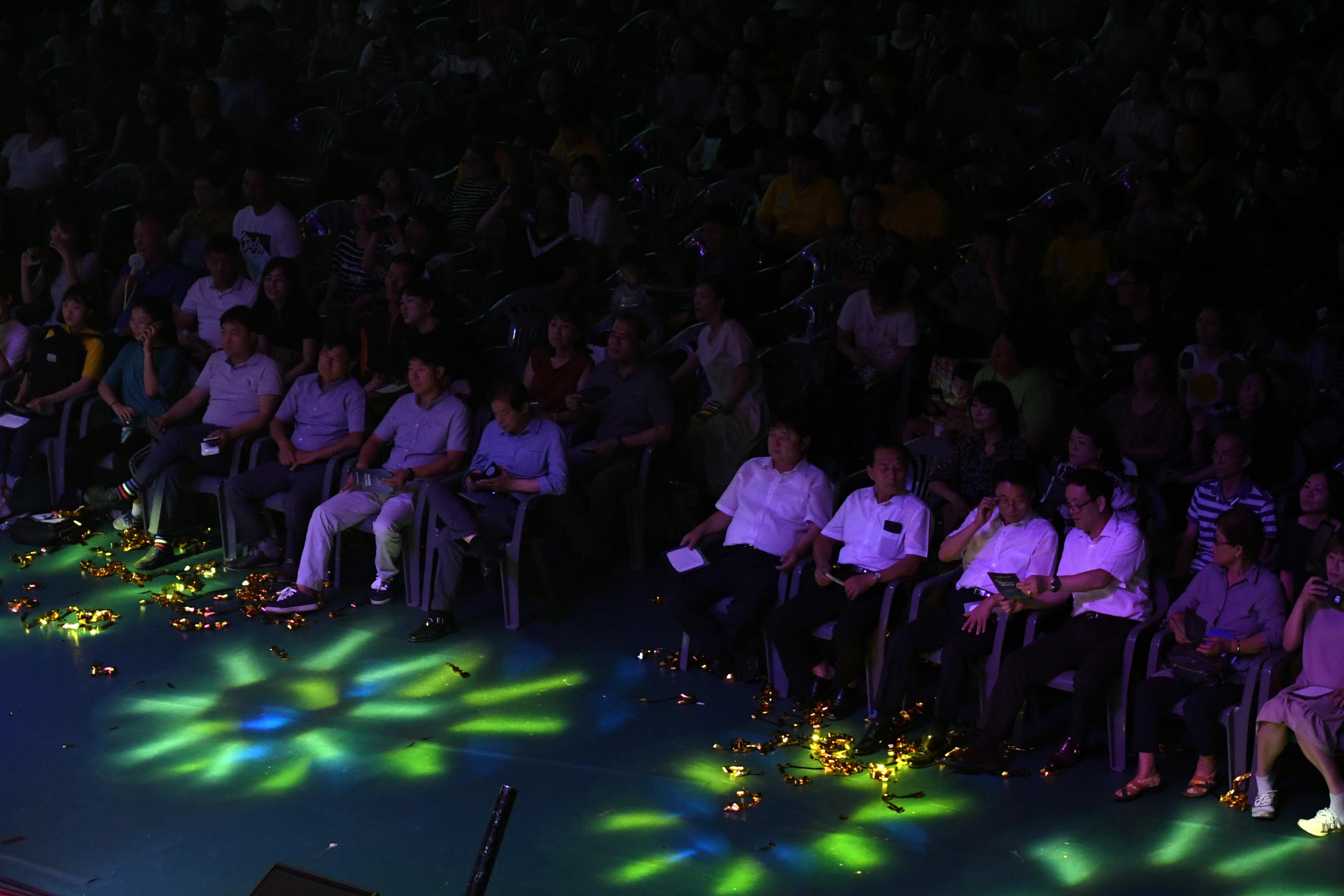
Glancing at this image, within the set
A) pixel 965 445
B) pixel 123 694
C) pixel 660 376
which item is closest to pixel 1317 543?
pixel 965 445

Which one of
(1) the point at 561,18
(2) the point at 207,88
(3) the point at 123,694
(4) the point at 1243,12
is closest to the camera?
(3) the point at 123,694

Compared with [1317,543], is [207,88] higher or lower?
higher

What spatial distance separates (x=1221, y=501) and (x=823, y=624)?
1486mm

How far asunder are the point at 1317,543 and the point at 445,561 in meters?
3.31

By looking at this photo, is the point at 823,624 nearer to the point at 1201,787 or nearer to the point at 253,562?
the point at 1201,787

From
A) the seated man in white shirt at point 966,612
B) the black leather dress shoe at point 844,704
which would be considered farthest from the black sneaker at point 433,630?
the seated man in white shirt at point 966,612

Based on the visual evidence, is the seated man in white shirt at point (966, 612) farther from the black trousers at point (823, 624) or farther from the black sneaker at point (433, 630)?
the black sneaker at point (433, 630)

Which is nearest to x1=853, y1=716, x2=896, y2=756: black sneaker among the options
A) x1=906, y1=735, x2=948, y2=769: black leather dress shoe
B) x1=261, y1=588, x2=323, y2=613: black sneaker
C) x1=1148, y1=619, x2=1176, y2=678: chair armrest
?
x1=906, y1=735, x2=948, y2=769: black leather dress shoe

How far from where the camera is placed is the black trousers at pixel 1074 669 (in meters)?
4.79

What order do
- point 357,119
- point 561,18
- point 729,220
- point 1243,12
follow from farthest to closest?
point 561,18
point 357,119
point 1243,12
point 729,220

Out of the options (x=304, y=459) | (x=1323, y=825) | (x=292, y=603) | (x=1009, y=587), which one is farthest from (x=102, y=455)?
(x=1323, y=825)

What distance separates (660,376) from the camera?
22.2ft

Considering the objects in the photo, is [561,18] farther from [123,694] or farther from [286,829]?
[286,829]

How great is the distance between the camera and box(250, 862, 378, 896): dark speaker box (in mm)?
2871
